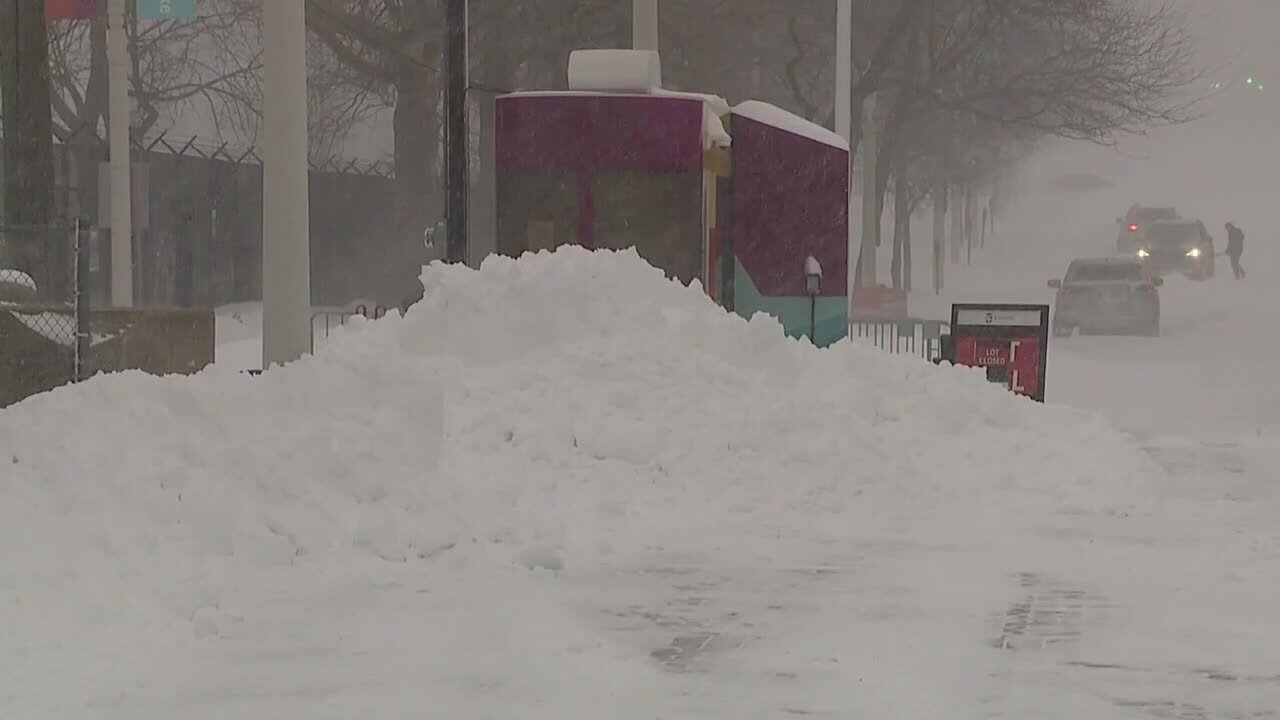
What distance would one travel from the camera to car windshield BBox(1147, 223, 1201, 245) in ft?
190

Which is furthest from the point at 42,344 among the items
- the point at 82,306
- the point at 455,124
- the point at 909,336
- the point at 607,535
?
the point at 909,336

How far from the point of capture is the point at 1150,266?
57.5 meters

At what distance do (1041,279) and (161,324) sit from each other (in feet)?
172

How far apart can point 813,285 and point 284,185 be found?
6872 millimetres

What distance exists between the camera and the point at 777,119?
19703 millimetres

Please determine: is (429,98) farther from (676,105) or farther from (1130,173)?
(1130,173)

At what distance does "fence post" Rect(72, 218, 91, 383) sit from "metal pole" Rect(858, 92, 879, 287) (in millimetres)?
29136

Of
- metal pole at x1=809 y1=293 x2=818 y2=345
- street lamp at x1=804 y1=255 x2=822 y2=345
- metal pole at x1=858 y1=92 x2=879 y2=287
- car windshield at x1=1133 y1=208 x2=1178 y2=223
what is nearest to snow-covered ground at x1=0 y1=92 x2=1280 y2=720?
street lamp at x1=804 y1=255 x2=822 y2=345

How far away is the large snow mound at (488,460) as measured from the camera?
860 centimetres

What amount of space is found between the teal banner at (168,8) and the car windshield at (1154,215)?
4823cm

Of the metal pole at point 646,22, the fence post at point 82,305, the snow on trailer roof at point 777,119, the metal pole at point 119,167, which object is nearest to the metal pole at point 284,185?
the fence post at point 82,305

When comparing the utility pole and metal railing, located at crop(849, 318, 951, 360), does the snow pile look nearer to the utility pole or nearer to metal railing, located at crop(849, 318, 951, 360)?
the utility pole

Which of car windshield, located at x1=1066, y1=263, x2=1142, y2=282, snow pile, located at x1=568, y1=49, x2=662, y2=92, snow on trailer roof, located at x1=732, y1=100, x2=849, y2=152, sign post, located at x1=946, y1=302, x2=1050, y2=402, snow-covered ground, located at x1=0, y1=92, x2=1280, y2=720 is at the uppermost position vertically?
snow pile, located at x1=568, y1=49, x2=662, y2=92

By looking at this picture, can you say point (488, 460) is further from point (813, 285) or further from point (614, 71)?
point (813, 285)
